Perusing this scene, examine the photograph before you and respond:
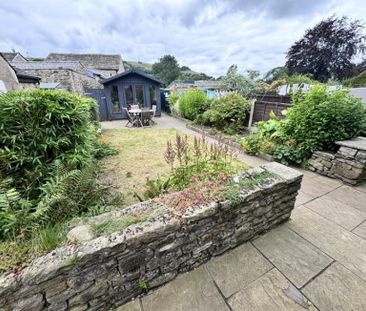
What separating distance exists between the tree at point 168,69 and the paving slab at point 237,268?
170ft

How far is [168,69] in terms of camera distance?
49.7 metres

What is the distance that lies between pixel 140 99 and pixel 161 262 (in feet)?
38.2

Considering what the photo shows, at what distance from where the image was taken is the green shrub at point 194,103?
905 centimetres

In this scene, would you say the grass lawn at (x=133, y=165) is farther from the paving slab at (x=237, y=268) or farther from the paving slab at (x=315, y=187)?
the paving slab at (x=315, y=187)

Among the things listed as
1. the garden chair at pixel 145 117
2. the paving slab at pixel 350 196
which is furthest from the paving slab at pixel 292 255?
the garden chair at pixel 145 117

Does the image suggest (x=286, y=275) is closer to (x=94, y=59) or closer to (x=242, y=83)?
(x=242, y=83)

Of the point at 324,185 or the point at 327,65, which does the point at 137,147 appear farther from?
the point at 327,65

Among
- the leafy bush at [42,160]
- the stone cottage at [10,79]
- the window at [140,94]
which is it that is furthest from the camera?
the window at [140,94]

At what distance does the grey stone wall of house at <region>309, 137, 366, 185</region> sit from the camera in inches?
120

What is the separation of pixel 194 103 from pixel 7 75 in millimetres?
12516

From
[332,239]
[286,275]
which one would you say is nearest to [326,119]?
[332,239]

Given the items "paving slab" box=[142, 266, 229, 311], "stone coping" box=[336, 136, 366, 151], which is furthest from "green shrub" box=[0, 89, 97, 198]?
"stone coping" box=[336, 136, 366, 151]

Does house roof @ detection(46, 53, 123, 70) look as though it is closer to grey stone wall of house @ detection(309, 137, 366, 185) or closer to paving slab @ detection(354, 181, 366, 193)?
grey stone wall of house @ detection(309, 137, 366, 185)

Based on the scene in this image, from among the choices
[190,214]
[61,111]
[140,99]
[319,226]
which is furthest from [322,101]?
[140,99]
